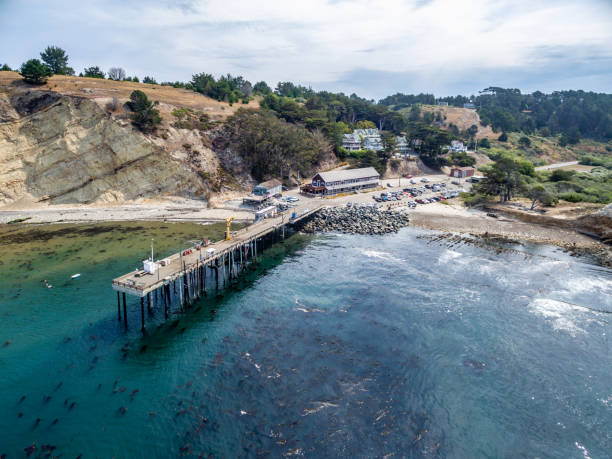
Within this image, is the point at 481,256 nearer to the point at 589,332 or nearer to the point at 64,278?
the point at 589,332

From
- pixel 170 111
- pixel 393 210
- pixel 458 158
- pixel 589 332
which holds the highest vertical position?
pixel 170 111

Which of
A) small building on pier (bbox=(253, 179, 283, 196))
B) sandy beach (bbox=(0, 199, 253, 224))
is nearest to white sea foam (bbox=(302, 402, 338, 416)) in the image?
sandy beach (bbox=(0, 199, 253, 224))

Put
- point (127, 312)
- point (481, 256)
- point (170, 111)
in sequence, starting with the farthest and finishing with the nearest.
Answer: point (170, 111) < point (481, 256) < point (127, 312)

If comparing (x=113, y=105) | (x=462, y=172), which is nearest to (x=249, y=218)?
(x=113, y=105)

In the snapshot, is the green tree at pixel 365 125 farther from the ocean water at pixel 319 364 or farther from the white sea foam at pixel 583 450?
the white sea foam at pixel 583 450

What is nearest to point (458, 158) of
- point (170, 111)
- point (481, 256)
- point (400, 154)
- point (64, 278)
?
point (400, 154)

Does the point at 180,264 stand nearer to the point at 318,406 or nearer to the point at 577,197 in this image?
the point at 318,406

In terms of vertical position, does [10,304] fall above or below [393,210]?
below
